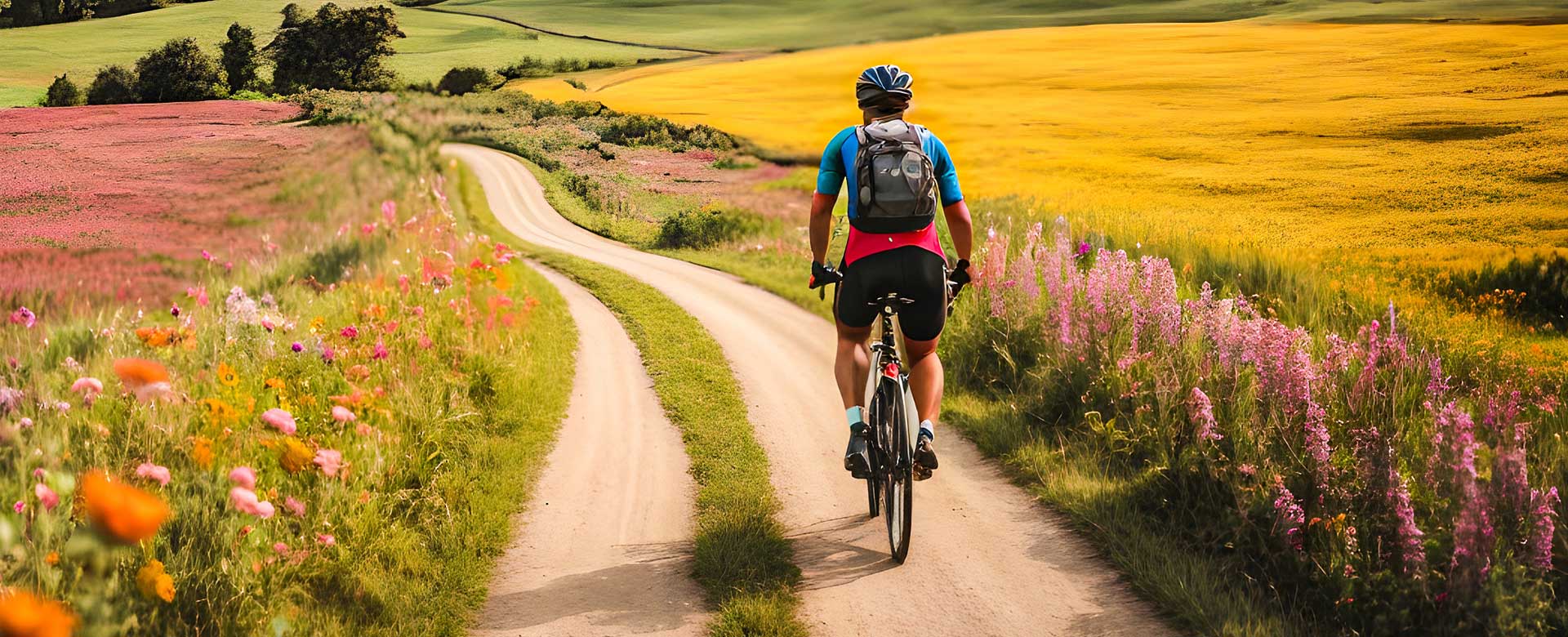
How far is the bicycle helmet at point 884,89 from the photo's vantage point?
5.80m

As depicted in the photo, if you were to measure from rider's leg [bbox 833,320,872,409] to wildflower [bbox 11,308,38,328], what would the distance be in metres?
4.90

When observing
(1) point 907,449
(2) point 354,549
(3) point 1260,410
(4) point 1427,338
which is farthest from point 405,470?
(4) point 1427,338

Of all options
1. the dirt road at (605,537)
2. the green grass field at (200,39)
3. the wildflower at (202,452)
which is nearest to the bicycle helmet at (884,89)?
the dirt road at (605,537)

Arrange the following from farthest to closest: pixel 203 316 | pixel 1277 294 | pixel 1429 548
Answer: pixel 1277 294 → pixel 203 316 → pixel 1429 548

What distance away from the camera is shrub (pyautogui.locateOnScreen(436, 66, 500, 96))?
34.7 feet

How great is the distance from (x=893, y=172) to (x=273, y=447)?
175 inches

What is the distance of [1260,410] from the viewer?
666 cm

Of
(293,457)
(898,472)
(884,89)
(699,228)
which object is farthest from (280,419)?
(699,228)

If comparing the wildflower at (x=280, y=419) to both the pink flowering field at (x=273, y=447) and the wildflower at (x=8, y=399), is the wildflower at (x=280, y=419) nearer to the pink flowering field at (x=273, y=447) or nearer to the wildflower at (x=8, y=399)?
the pink flowering field at (x=273, y=447)

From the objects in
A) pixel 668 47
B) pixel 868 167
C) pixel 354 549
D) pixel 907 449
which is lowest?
pixel 354 549

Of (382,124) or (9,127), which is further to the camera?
(382,124)

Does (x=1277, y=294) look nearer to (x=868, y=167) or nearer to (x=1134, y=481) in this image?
(x=1134, y=481)

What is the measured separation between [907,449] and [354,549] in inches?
136

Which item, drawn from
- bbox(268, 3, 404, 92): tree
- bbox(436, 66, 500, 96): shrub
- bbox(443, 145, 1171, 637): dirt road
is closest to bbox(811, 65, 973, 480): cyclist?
bbox(443, 145, 1171, 637): dirt road
